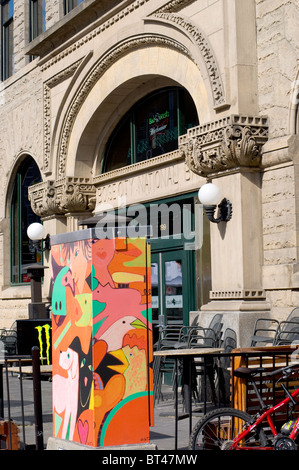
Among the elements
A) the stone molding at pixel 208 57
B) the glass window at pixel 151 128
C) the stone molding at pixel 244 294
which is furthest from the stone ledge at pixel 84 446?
the glass window at pixel 151 128

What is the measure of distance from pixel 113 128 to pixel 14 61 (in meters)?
6.16

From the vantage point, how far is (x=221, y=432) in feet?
22.1

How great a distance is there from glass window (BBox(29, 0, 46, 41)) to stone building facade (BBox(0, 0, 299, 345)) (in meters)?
0.10

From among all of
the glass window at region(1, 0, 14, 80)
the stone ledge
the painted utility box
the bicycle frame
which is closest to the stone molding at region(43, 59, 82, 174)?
the glass window at region(1, 0, 14, 80)

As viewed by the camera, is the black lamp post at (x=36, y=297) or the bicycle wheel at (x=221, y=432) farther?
the black lamp post at (x=36, y=297)

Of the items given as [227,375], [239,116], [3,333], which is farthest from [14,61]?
[227,375]

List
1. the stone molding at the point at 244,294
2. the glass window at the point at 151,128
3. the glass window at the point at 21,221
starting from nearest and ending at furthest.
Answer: the stone molding at the point at 244,294
the glass window at the point at 151,128
the glass window at the point at 21,221

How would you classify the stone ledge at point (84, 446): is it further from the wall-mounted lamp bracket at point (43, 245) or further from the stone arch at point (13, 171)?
the stone arch at point (13, 171)

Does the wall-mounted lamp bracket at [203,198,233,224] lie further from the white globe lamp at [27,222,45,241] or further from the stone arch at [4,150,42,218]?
the stone arch at [4,150,42,218]

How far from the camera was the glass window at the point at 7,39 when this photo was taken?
75.5 feet

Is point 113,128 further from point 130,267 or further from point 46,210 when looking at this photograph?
point 130,267

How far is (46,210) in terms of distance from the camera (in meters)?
18.5

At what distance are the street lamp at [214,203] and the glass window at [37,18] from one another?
33.9 feet

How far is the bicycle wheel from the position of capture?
6.57m
